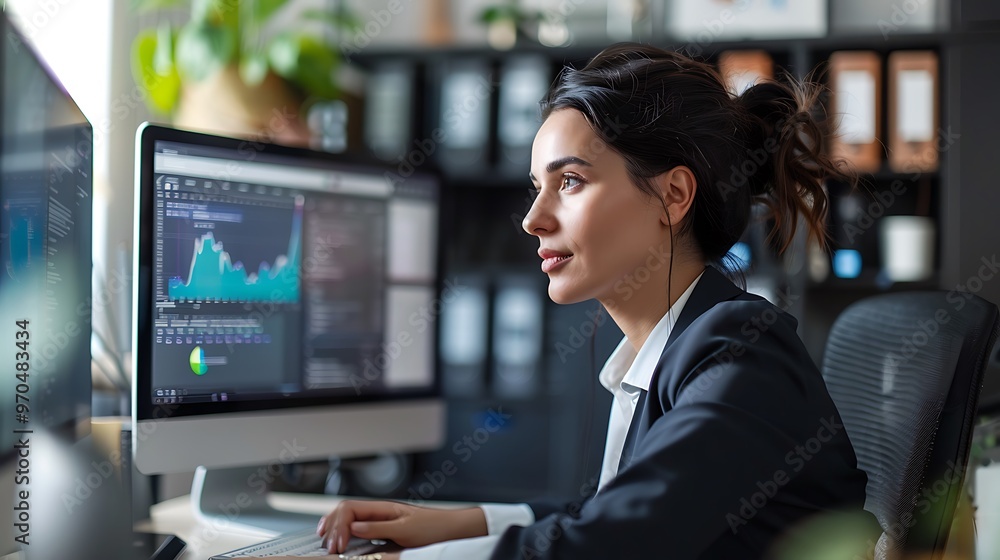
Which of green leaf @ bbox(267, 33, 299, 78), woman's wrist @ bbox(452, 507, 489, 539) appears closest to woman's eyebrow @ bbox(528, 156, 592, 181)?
woman's wrist @ bbox(452, 507, 489, 539)

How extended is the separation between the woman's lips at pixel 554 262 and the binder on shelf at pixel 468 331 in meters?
1.66

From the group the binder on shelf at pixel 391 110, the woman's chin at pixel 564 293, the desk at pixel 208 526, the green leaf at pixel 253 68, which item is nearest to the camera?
the woman's chin at pixel 564 293

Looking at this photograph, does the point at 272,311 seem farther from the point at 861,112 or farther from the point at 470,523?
the point at 861,112

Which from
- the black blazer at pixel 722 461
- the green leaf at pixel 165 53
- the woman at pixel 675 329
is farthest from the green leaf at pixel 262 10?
the black blazer at pixel 722 461

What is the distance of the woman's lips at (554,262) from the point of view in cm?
104

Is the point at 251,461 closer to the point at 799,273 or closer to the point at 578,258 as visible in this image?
the point at 578,258

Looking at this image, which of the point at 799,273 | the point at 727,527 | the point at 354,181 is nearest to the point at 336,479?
the point at 354,181

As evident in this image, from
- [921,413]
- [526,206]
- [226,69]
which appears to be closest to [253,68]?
[226,69]

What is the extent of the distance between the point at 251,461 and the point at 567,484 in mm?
1556

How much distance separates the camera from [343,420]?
142cm

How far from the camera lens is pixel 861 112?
2.43 metres

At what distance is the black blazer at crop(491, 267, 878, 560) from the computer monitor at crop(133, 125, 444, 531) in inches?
24.4

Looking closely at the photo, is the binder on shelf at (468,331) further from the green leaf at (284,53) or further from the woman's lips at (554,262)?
the woman's lips at (554,262)

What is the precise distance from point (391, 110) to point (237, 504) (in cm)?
176
